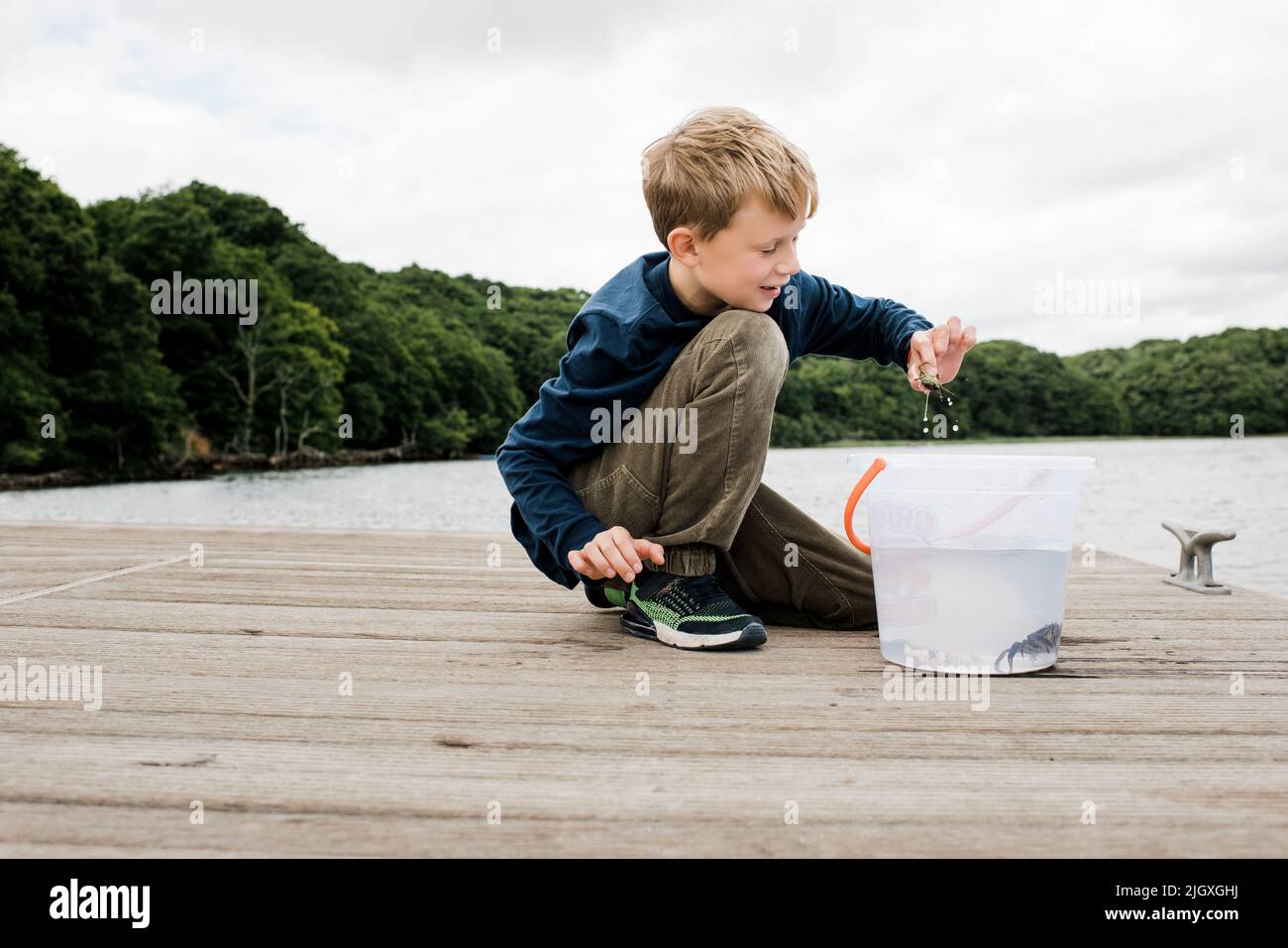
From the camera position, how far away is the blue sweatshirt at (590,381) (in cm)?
198

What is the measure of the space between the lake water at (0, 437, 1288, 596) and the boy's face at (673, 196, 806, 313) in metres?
0.42

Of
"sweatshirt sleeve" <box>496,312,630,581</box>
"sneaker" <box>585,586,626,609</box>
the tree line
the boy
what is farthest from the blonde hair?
the tree line

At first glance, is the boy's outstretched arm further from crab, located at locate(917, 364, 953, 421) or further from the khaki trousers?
the khaki trousers

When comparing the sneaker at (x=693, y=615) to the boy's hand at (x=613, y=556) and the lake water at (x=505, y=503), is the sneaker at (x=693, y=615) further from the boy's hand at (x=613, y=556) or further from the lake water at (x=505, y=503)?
the lake water at (x=505, y=503)

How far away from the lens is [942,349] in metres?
1.98

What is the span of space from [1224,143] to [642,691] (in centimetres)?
4354

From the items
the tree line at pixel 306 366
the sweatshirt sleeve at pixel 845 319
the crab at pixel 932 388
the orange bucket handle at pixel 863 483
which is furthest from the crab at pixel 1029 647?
the tree line at pixel 306 366

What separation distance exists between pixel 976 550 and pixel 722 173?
853 mm

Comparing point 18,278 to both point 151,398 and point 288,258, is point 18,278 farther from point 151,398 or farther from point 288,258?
point 288,258

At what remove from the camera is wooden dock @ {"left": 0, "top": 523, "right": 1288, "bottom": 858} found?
0.99m

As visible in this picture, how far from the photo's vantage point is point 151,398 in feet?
85.1

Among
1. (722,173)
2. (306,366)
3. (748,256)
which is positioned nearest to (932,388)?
(748,256)

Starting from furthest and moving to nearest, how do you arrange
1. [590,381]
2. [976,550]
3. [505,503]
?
[505,503], [590,381], [976,550]

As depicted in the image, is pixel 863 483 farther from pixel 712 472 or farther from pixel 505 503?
pixel 505 503
